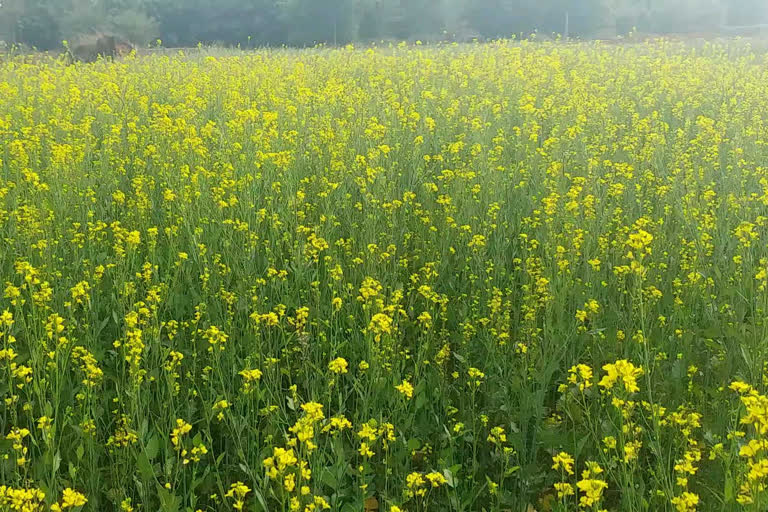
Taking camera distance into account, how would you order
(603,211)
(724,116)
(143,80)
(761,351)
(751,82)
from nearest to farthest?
1. (761,351)
2. (603,211)
3. (724,116)
4. (751,82)
5. (143,80)

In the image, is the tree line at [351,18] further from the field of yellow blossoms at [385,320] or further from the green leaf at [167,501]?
the green leaf at [167,501]

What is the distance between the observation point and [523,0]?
38.3m

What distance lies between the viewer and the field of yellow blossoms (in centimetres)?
199

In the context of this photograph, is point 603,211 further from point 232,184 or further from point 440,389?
point 232,184

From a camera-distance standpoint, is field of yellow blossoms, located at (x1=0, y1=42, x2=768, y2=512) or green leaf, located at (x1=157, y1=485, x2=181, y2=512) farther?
field of yellow blossoms, located at (x1=0, y1=42, x2=768, y2=512)

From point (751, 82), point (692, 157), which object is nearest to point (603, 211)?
point (692, 157)

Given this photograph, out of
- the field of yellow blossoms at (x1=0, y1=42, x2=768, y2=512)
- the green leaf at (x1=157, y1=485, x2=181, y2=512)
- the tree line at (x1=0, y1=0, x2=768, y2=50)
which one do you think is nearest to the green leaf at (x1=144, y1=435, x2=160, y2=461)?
the field of yellow blossoms at (x1=0, y1=42, x2=768, y2=512)

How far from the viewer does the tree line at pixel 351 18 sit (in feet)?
121

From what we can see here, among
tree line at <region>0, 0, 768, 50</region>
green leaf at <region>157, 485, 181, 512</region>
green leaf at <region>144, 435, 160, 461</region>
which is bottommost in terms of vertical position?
green leaf at <region>157, 485, 181, 512</region>

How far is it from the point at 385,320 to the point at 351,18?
39.8 meters

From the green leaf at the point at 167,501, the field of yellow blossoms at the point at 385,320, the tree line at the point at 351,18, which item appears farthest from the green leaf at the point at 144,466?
the tree line at the point at 351,18

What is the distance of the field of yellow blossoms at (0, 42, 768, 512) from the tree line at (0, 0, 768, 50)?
33.5 m

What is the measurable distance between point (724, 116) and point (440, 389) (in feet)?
16.4

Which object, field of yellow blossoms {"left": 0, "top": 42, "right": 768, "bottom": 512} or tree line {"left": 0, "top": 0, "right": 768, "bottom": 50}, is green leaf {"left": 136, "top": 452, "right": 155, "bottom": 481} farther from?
tree line {"left": 0, "top": 0, "right": 768, "bottom": 50}
